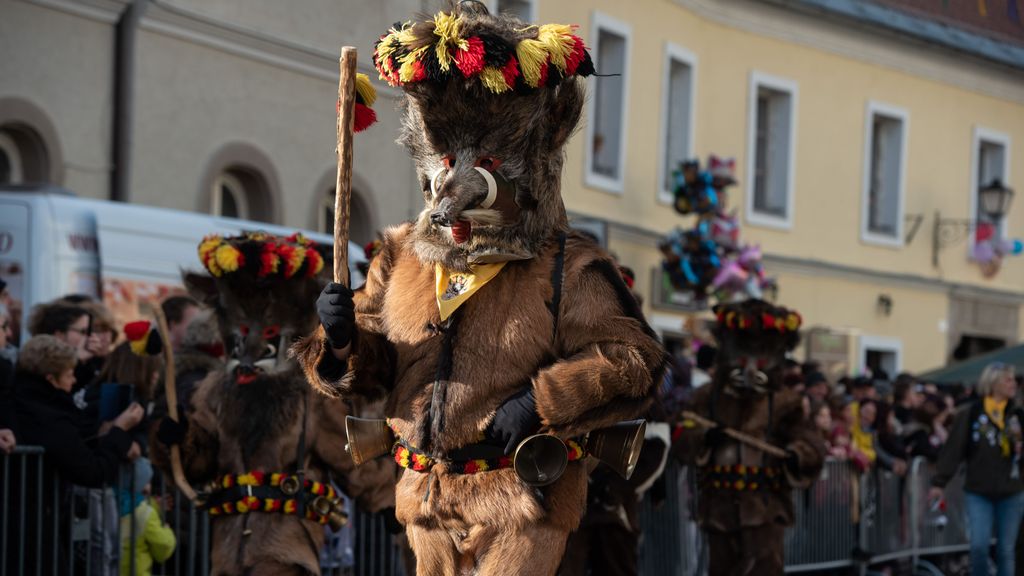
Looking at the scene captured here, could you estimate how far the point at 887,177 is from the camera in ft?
90.9

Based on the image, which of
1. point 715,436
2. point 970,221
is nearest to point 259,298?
point 715,436

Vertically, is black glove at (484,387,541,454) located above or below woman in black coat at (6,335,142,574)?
above

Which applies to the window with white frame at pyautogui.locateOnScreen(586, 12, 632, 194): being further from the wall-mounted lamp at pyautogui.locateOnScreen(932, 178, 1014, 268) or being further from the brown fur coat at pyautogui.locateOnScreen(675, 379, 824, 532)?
the brown fur coat at pyautogui.locateOnScreen(675, 379, 824, 532)

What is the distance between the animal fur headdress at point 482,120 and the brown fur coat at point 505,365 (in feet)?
0.52

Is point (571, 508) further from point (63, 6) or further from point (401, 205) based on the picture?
point (401, 205)

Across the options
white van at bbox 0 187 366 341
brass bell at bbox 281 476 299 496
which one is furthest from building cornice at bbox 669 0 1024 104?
brass bell at bbox 281 476 299 496

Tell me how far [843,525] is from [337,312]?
31.2ft

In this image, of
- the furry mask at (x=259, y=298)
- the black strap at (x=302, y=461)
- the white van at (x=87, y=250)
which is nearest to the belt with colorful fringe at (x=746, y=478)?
the white van at (x=87, y=250)

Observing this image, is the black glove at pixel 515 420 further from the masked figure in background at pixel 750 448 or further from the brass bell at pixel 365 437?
the masked figure in background at pixel 750 448

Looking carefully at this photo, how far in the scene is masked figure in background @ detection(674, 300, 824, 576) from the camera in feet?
33.2

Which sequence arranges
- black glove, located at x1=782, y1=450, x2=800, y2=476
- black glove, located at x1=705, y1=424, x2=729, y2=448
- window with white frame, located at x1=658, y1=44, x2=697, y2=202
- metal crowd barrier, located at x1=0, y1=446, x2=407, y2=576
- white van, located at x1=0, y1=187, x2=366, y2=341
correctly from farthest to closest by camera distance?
window with white frame, located at x1=658, y1=44, x2=697, y2=202, white van, located at x1=0, y1=187, x2=366, y2=341, black glove, located at x1=705, y1=424, x2=729, y2=448, black glove, located at x1=782, y1=450, x2=800, y2=476, metal crowd barrier, located at x1=0, y1=446, x2=407, y2=576

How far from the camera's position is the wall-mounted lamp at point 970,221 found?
27.5 metres

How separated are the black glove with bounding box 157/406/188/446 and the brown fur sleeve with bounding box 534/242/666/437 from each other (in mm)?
1955

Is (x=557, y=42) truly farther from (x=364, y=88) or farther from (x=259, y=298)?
(x=259, y=298)
